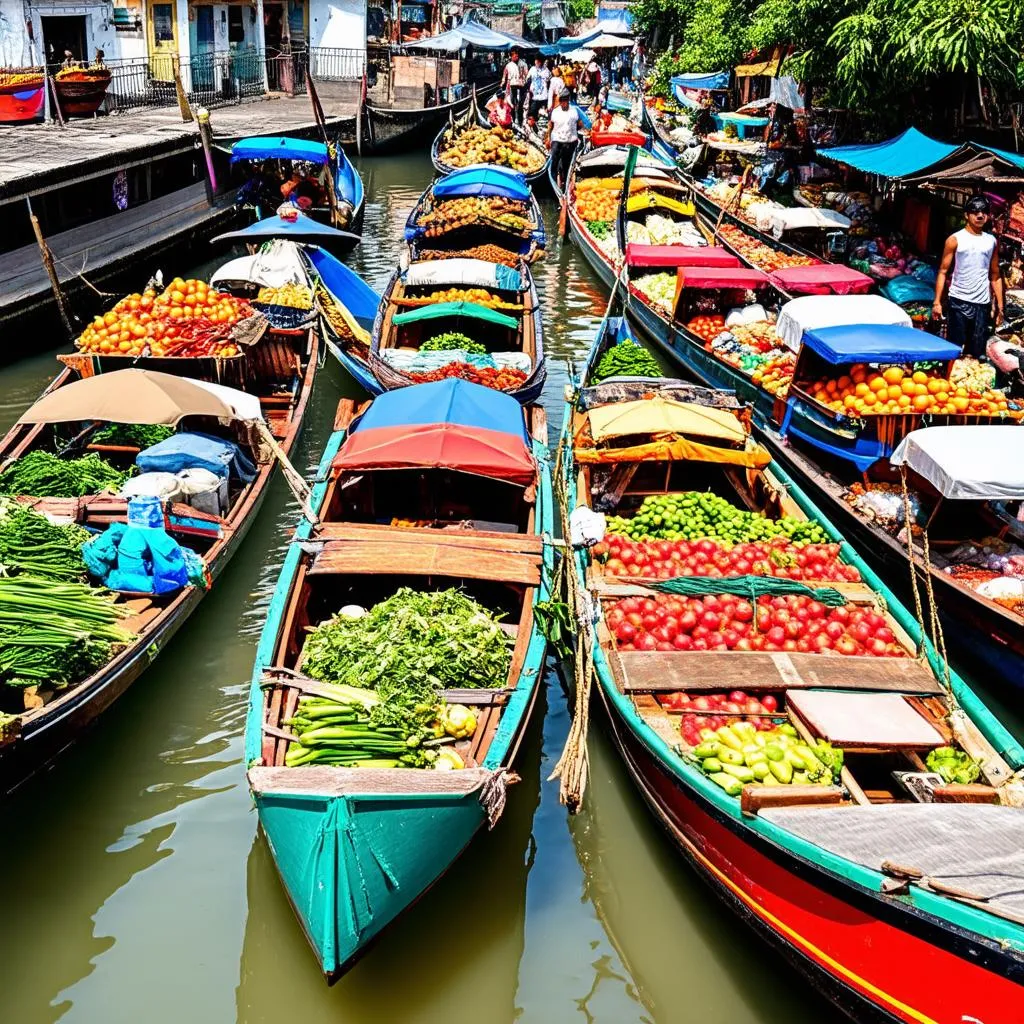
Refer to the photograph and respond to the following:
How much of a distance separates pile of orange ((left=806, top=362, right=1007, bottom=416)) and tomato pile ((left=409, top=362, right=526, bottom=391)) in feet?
12.2

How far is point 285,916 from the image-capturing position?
21.1 feet

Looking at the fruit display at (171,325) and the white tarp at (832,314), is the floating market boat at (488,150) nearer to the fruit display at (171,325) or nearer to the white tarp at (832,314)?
the fruit display at (171,325)

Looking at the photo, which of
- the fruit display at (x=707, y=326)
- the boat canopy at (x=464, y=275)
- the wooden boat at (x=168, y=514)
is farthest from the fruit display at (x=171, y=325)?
the fruit display at (x=707, y=326)

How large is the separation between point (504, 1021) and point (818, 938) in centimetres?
199

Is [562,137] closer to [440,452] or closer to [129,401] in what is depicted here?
[129,401]

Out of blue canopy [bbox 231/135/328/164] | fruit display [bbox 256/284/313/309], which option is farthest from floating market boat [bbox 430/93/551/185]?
fruit display [bbox 256/284/313/309]

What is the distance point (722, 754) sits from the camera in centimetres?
621

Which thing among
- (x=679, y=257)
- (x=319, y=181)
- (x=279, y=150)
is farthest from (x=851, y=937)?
(x=319, y=181)

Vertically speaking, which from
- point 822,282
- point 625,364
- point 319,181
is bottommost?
point 625,364

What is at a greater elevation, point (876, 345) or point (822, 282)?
point (876, 345)

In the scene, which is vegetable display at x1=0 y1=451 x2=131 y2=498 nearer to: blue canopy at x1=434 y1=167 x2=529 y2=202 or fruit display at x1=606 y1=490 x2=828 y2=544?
fruit display at x1=606 y1=490 x2=828 y2=544

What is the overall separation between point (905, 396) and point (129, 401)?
785cm

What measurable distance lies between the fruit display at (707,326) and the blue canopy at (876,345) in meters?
3.38

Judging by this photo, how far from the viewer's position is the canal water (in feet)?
19.5
